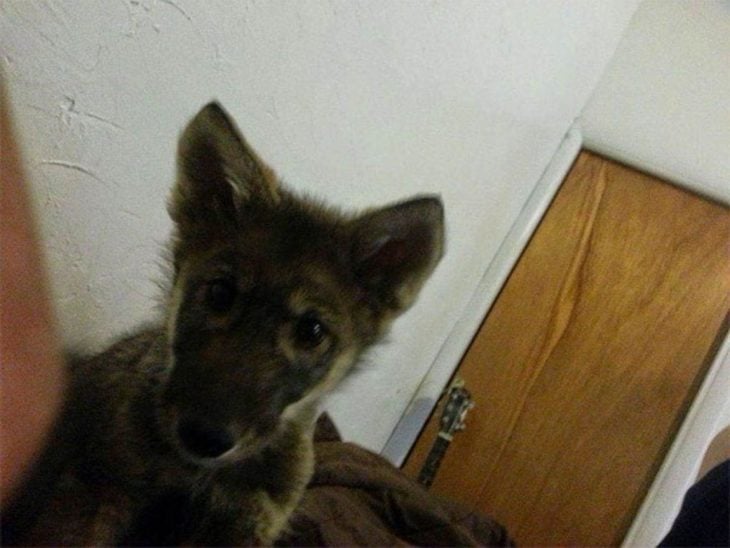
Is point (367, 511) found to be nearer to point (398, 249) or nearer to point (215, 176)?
point (398, 249)

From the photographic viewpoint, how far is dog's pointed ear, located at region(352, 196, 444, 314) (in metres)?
0.75

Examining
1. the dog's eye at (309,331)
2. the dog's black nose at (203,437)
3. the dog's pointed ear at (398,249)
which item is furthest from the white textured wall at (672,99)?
the dog's black nose at (203,437)

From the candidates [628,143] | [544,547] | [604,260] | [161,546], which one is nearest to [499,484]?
[544,547]

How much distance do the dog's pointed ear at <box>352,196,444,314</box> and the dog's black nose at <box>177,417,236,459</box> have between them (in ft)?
0.87

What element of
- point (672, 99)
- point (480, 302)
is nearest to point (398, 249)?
point (480, 302)

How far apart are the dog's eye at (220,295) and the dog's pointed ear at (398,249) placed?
149 millimetres

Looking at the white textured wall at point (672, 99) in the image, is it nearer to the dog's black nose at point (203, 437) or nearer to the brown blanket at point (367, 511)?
the brown blanket at point (367, 511)

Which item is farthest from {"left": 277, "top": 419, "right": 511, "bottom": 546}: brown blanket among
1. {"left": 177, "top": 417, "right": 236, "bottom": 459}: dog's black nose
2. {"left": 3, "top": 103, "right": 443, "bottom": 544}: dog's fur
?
{"left": 177, "top": 417, "right": 236, "bottom": 459}: dog's black nose

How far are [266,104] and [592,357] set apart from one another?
1.48 metres

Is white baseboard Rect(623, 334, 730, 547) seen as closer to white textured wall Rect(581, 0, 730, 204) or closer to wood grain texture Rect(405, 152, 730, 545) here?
wood grain texture Rect(405, 152, 730, 545)

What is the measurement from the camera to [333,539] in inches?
29.5

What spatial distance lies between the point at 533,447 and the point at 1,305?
178 centimetres

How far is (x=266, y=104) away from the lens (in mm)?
946

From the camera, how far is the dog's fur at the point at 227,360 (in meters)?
0.62
